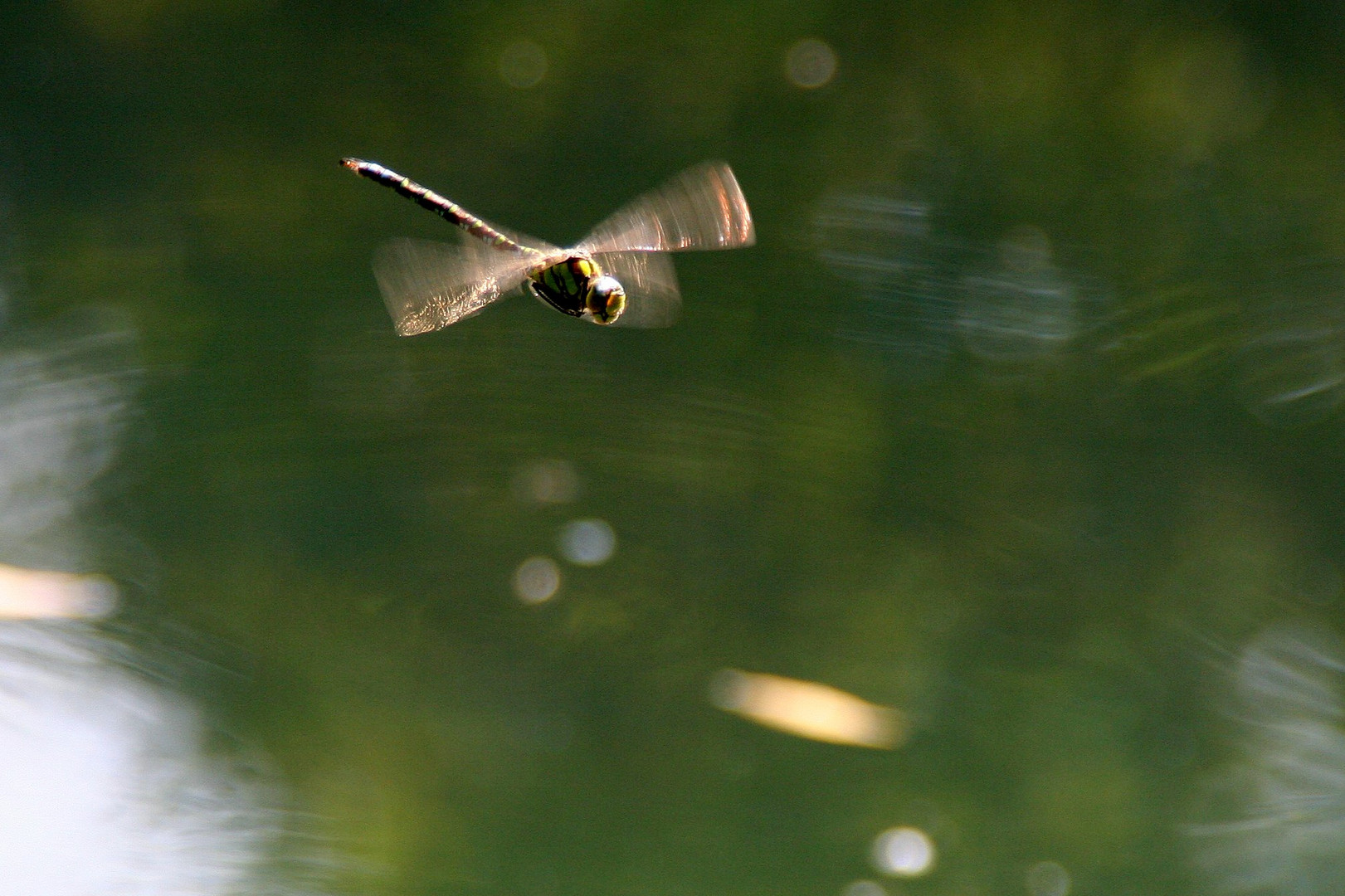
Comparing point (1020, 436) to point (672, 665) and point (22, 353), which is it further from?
point (22, 353)

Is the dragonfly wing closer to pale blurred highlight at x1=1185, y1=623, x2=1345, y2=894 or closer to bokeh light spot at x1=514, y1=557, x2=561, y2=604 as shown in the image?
bokeh light spot at x1=514, y1=557, x2=561, y2=604

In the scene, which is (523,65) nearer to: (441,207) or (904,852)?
(441,207)

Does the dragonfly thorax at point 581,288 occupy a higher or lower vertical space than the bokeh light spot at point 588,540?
lower

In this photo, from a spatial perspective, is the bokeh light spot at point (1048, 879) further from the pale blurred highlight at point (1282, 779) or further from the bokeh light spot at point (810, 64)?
the bokeh light spot at point (810, 64)

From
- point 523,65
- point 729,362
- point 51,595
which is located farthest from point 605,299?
point 51,595

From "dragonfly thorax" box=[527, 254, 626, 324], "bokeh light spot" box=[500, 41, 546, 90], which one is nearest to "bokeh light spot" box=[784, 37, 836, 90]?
"bokeh light spot" box=[500, 41, 546, 90]

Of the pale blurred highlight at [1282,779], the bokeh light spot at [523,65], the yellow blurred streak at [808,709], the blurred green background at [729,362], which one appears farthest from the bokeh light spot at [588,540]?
the pale blurred highlight at [1282,779]

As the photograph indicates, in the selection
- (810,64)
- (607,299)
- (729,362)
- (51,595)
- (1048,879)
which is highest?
(810,64)

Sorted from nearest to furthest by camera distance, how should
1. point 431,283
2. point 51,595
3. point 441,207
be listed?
point 431,283 → point 441,207 → point 51,595
